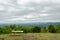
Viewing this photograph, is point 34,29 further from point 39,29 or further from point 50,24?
point 50,24

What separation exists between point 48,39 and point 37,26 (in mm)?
11450

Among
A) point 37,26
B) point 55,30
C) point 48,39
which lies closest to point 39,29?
point 37,26

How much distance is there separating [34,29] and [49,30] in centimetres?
235

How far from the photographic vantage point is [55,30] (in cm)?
2367

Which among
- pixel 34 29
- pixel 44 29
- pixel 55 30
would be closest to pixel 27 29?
pixel 34 29

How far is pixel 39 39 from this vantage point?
12.3 metres

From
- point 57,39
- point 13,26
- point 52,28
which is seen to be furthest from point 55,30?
point 57,39

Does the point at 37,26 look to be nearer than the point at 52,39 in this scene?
No

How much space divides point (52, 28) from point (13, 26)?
262 inches

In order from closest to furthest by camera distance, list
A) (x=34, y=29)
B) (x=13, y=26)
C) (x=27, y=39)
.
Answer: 1. (x=27, y=39)
2. (x=34, y=29)
3. (x=13, y=26)

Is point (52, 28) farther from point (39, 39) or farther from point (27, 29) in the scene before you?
point (39, 39)

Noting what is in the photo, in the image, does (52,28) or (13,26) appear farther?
(13,26)

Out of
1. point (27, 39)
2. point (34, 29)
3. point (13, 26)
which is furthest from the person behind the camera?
point (13, 26)

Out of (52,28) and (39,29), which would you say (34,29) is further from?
(52,28)
